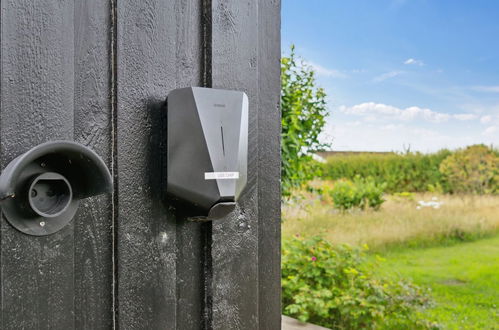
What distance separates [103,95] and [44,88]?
0.31 feet

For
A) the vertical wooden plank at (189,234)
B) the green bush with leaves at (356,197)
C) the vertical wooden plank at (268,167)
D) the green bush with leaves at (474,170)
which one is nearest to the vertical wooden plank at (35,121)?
the vertical wooden plank at (189,234)

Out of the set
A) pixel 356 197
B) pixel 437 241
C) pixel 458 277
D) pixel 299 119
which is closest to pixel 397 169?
pixel 356 197

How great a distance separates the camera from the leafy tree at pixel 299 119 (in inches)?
165

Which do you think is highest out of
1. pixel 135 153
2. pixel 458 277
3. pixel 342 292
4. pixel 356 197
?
pixel 135 153

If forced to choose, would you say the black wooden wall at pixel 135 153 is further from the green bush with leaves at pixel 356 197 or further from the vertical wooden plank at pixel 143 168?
the green bush with leaves at pixel 356 197

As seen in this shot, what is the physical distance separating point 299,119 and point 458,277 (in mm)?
2483

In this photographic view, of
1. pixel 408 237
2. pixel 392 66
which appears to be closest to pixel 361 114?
pixel 392 66

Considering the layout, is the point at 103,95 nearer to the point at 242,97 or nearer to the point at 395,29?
the point at 242,97

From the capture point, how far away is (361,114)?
11.0 metres

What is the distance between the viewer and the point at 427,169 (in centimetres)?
1051

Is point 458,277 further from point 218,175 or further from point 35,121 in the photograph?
point 35,121

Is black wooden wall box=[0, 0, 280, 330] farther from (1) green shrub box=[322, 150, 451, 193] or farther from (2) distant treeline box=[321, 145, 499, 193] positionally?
(1) green shrub box=[322, 150, 451, 193]

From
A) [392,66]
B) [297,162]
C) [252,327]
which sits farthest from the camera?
[392,66]

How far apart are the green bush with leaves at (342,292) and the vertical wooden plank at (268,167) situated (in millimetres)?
2238
